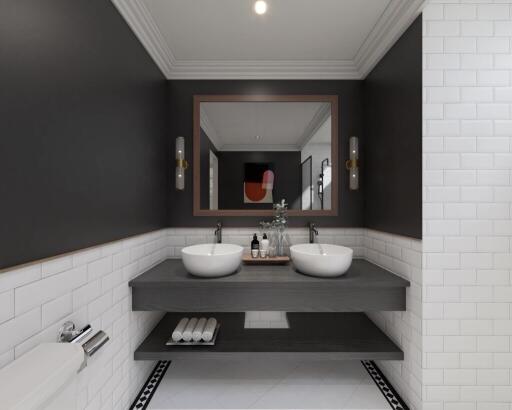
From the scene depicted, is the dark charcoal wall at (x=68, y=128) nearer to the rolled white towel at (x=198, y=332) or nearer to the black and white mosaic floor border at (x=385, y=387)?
the rolled white towel at (x=198, y=332)

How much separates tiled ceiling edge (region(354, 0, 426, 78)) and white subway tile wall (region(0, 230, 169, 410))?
7.30ft

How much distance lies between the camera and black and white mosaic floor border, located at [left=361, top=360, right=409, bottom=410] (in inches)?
69.5

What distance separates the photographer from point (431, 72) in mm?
1620

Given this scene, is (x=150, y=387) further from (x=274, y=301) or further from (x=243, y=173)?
(x=243, y=173)

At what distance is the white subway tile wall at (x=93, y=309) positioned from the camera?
0.93 meters

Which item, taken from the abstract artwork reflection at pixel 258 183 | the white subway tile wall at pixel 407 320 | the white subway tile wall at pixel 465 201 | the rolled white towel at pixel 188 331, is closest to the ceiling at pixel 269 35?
the white subway tile wall at pixel 465 201

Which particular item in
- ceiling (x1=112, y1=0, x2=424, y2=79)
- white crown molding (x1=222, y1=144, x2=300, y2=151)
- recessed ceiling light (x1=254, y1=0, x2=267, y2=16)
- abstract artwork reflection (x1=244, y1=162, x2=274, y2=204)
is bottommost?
abstract artwork reflection (x1=244, y1=162, x2=274, y2=204)

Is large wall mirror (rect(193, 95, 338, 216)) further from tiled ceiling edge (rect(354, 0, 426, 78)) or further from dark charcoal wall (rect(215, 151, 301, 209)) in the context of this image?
tiled ceiling edge (rect(354, 0, 426, 78))

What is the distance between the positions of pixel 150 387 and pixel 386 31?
301cm

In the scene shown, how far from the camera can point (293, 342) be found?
74.9 inches

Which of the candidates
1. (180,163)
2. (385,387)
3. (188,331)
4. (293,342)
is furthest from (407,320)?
(180,163)

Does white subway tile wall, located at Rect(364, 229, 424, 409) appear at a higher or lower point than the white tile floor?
higher

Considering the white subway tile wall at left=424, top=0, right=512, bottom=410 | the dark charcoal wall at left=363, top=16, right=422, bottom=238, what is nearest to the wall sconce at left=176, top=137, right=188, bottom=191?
the dark charcoal wall at left=363, top=16, right=422, bottom=238

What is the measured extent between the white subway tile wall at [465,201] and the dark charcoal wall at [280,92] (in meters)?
0.85
